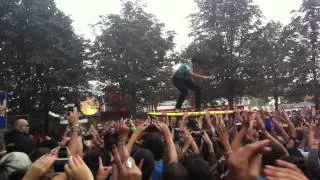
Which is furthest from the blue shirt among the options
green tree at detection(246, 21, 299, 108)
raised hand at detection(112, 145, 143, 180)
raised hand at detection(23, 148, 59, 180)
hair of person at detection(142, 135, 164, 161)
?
green tree at detection(246, 21, 299, 108)

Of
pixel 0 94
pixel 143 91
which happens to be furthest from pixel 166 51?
pixel 0 94

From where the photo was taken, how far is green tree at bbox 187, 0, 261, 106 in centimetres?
3659

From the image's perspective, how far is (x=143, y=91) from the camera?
3644 centimetres

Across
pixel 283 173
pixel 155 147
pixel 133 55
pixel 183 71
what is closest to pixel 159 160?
pixel 155 147

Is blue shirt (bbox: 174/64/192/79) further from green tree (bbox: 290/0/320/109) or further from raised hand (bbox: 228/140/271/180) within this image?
green tree (bbox: 290/0/320/109)

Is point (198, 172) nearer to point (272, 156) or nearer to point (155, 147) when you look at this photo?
point (272, 156)

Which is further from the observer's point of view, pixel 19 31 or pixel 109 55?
pixel 109 55

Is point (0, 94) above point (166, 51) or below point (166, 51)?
below

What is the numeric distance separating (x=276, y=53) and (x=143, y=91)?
1137 centimetres

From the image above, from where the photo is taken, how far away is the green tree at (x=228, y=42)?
120 feet

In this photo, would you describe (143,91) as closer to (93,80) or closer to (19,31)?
(93,80)

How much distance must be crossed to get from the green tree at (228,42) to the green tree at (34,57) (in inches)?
418

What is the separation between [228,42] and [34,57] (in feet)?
50.0

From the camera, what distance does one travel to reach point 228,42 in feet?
122
